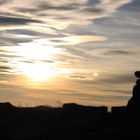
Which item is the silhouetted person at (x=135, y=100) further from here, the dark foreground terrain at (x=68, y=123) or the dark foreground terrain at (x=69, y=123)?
the dark foreground terrain at (x=68, y=123)

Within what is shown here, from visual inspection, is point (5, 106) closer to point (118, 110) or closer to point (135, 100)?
point (118, 110)

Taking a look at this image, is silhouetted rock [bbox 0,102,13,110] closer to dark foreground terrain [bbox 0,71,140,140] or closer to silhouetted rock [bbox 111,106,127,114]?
dark foreground terrain [bbox 0,71,140,140]

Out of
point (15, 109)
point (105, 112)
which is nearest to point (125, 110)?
point (105, 112)

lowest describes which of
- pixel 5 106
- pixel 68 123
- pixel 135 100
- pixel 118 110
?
pixel 68 123

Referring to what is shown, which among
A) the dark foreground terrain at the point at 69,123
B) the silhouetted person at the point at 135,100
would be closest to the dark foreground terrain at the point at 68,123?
the dark foreground terrain at the point at 69,123

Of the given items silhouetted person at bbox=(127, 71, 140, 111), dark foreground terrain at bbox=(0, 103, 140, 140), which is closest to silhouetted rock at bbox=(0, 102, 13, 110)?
dark foreground terrain at bbox=(0, 103, 140, 140)

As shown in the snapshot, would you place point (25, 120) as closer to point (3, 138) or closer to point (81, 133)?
point (3, 138)

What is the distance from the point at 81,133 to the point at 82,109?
18.3 ft

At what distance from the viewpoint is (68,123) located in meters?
36.4

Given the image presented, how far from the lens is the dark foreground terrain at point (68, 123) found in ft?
111

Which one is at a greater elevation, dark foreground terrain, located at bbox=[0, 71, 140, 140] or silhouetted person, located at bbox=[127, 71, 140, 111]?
silhouetted person, located at bbox=[127, 71, 140, 111]

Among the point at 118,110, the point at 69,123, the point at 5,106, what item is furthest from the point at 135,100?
the point at 5,106

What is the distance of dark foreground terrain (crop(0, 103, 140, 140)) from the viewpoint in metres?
33.9

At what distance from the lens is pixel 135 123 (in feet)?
120
